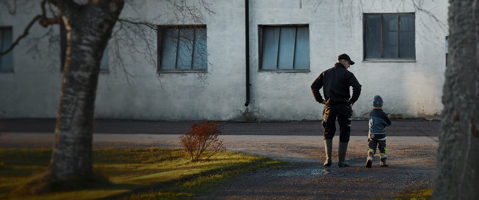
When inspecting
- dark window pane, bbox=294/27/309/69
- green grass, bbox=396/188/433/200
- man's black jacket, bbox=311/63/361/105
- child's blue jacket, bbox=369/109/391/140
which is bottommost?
green grass, bbox=396/188/433/200

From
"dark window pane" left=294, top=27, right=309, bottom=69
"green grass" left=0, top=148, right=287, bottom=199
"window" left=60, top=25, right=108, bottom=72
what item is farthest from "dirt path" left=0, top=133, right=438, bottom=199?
"dark window pane" left=294, top=27, right=309, bottom=69

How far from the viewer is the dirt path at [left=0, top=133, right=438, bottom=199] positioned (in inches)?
197

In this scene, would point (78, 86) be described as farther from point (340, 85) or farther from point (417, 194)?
point (340, 85)

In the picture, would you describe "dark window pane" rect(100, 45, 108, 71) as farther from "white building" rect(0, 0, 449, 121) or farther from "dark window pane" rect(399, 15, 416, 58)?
"dark window pane" rect(399, 15, 416, 58)

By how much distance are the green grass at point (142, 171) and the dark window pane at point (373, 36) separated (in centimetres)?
902

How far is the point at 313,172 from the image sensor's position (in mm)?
7871

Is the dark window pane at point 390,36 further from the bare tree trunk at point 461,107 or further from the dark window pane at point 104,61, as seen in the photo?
the dark window pane at point 104,61

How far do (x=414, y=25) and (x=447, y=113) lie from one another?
1316 cm

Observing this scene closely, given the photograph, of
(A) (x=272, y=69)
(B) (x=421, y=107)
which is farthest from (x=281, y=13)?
(B) (x=421, y=107)

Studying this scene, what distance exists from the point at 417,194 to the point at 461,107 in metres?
2.10

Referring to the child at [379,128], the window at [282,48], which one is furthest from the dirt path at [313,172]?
the window at [282,48]

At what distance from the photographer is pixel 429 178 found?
7.23 metres

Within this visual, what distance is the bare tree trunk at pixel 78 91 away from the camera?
171 inches

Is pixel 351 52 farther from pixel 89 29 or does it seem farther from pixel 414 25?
pixel 89 29
